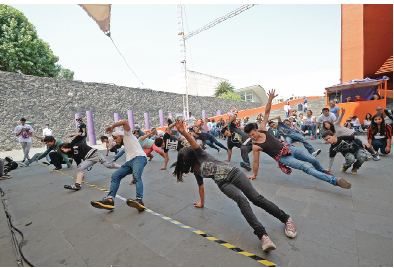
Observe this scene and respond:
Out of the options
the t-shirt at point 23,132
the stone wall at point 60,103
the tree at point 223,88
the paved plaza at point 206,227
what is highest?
the tree at point 223,88

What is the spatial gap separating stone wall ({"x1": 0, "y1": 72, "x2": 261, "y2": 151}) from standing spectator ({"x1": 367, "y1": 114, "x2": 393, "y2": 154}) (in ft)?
56.9

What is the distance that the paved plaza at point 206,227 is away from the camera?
6.63 ft

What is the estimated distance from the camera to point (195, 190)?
4.07m

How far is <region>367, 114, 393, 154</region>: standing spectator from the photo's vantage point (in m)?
5.43

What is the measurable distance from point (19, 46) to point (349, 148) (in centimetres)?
2689

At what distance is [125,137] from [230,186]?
2426 millimetres

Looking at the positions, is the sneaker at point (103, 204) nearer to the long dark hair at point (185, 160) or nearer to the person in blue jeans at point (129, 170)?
the person in blue jeans at point (129, 170)

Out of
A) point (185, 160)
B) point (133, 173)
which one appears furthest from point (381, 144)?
point (133, 173)

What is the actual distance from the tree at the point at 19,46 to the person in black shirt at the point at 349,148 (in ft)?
85.1

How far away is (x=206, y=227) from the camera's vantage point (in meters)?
2.61

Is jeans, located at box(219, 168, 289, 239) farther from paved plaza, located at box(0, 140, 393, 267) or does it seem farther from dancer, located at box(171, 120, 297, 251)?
paved plaza, located at box(0, 140, 393, 267)

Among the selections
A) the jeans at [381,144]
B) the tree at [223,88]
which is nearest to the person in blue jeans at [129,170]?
the jeans at [381,144]

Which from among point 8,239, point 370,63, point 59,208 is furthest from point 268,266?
point 370,63

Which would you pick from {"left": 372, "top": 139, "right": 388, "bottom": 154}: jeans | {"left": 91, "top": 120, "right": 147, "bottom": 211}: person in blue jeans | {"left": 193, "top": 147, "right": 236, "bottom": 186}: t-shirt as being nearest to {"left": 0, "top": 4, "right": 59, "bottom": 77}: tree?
{"left": 91, "top": 120, "right": 147, "bottom": 211}: person in blue jeans
